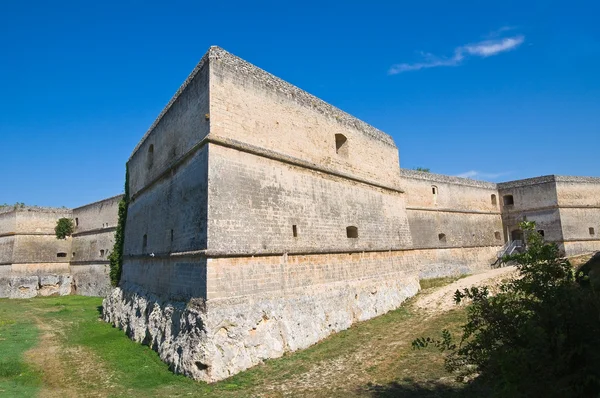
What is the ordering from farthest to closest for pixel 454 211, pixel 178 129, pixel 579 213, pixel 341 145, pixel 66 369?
pixel 579 213 → pixel 454 211 → pixel 341 145 → pixel 178 129 → pixel 66 369

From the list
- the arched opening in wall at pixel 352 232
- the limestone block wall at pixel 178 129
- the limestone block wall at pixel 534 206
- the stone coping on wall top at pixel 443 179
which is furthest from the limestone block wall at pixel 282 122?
the limestone block wall at pixel 534 206

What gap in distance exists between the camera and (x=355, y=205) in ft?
43.8

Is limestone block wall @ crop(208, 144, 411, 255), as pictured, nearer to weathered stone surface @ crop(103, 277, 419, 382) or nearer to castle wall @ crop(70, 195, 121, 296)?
weathered stone surface @ crop(103, 277, 419, 382)

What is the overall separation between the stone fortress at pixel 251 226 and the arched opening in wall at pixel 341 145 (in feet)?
0.21

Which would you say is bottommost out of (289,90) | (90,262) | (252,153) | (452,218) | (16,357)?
(16,357)

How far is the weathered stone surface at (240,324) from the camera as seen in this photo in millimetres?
7910

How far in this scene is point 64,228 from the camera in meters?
26.8

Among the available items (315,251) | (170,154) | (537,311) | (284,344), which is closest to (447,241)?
(315,251)

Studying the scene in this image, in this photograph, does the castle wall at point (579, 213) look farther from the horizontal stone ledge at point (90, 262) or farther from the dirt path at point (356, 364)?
the horizontal stone ledge at point (90, 262)

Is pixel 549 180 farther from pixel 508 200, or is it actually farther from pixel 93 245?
pixel 93 245

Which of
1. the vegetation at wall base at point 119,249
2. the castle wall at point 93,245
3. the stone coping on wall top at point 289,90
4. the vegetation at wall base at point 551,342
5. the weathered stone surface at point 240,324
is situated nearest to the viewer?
the vegetation at wall base at point 551,342

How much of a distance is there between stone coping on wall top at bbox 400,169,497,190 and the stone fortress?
163 inches

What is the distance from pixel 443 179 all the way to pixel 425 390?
17.9m

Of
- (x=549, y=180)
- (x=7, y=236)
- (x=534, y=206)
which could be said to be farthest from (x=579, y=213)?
(x=7, y=236)
